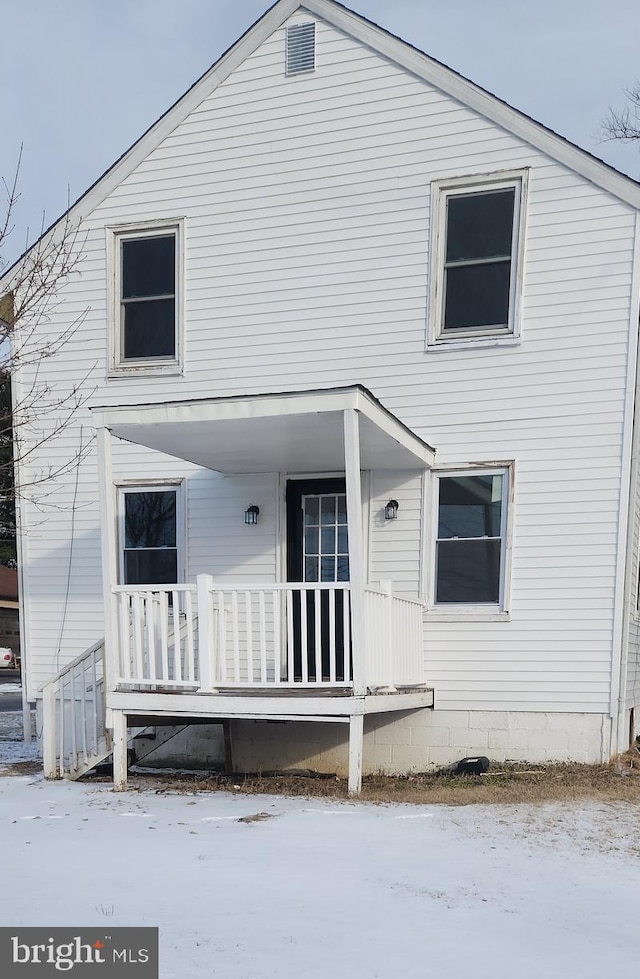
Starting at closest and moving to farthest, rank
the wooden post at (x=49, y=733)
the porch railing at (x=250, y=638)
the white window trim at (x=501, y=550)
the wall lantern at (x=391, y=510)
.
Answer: the porch railing at (x=250, y=638)
the wooden post at (x=49, y=733)
the white window trim at (x=501, y=550)
the wall lantern at (x=391, y=510)

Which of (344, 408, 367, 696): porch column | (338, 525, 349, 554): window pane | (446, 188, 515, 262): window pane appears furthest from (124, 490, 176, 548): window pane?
(446, 188, 515, 262): window pane

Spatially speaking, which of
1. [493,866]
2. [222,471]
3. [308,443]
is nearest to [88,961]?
[493,866]

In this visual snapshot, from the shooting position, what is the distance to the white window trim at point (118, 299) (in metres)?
9.53

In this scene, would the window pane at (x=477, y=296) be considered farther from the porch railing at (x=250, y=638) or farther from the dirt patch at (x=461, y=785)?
the dirt patch at (x=461, y=785)

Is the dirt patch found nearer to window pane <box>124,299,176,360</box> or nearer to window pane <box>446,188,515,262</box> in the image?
window pane <box>124,299,176,360</box>

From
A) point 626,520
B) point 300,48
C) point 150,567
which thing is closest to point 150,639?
point 150,567

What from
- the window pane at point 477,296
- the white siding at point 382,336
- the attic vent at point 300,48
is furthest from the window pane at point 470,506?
the attic vent at point 300,48

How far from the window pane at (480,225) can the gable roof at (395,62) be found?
62 cm

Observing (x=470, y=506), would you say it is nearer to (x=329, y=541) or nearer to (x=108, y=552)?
(x=329, y=541)

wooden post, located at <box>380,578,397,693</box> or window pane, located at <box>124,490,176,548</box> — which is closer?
wooden post, located at <box>380,578,397,693</box>

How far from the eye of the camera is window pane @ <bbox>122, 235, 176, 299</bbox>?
382 inches

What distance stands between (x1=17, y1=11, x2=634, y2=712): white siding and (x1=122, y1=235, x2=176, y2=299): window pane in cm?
26

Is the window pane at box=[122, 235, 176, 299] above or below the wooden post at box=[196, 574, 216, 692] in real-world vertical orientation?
above

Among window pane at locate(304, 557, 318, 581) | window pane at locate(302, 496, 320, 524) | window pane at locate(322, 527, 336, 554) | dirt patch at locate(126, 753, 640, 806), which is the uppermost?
window pane at locate(302, 496, 320, 524)
